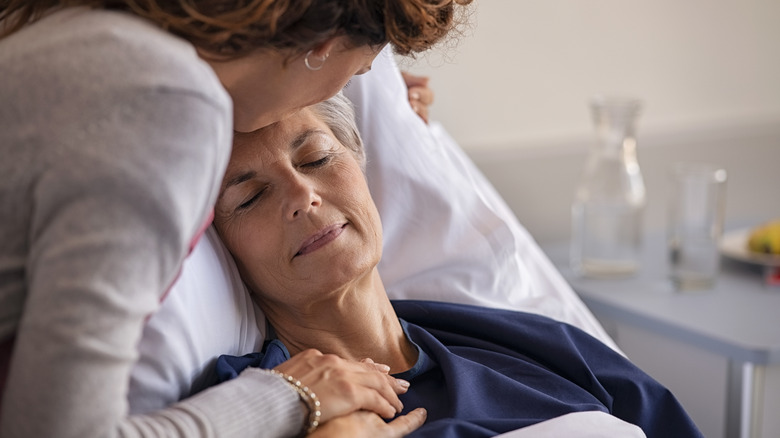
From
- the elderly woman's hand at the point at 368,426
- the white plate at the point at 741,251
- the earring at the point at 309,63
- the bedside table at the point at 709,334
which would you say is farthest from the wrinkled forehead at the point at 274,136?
the white plate at the point at 741,251

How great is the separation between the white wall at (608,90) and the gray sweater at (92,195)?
1.26 meters

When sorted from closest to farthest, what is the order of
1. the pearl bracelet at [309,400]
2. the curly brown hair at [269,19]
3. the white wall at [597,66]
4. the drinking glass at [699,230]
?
the curly brown hair at [269,19] < the pearl bracelet at [309,400] < the drinking glass at [699,230] < the white wall at [597,66]

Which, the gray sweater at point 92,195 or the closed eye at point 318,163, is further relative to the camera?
the closed eye at point 318,163

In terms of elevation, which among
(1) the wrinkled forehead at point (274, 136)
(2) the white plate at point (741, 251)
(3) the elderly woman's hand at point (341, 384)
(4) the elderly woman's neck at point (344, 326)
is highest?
(1) the wrinkled forehead at point (274, 136)

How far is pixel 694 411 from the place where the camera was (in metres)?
1.77

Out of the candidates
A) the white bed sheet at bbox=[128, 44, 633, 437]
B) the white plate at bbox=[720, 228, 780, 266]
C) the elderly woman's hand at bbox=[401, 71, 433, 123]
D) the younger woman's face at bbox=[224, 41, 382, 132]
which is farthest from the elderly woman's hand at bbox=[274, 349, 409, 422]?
the white plate at bbox=[720, 228, 780, 266]

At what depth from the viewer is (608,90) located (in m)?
2.27

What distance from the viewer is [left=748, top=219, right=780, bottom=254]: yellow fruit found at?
1.99 meters

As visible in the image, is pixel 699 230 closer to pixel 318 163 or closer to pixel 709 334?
pixel 709 334

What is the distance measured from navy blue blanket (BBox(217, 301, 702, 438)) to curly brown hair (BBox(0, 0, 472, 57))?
0.41 meters

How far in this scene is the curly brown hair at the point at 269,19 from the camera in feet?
2.56

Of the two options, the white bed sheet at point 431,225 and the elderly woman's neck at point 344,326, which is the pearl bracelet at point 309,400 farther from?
the white bed sheet at point 431,225

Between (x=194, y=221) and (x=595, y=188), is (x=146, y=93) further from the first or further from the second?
(x=595, y=188)

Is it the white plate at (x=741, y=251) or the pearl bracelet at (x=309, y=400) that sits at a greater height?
the pearl bracelet at (x=309, y=400)
